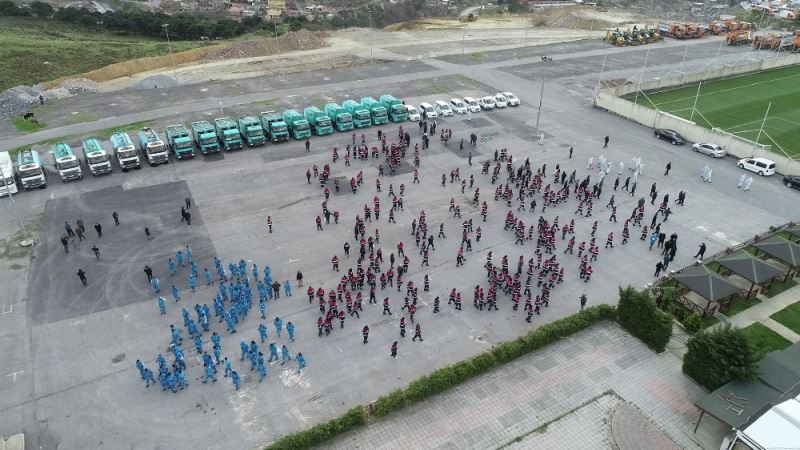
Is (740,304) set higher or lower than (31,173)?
lower

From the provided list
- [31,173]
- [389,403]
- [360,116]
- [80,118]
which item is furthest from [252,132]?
[389,403]

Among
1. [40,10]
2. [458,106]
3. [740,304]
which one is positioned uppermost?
[40,10]

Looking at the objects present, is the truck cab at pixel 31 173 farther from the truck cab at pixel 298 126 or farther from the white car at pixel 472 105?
the white car at pixel 472 105

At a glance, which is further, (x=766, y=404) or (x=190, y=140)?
(x=190, y=140)

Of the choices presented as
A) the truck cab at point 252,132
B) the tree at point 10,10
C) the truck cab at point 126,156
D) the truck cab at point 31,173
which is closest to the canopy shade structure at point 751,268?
the truck cab at point 252,132

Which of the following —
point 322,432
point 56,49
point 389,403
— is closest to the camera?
point 322,432

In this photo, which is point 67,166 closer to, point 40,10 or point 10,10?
point 40,10
